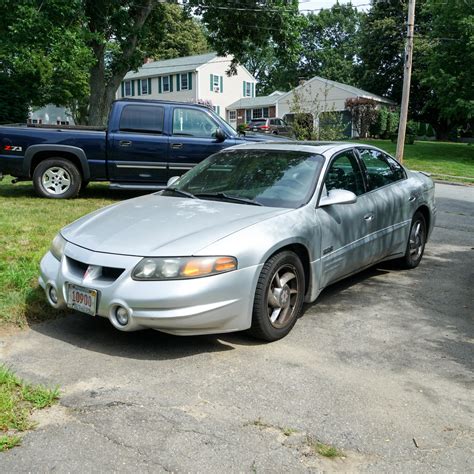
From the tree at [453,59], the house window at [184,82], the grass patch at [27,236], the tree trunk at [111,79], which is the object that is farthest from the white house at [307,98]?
the grass patch at [27,236]

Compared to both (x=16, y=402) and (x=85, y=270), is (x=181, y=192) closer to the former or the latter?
(x=85, y=270)

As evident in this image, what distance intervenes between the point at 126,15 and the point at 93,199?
1144cm

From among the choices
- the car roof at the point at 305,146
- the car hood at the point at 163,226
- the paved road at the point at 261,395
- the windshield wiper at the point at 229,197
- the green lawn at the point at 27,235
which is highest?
the car roof at the point at 305,146

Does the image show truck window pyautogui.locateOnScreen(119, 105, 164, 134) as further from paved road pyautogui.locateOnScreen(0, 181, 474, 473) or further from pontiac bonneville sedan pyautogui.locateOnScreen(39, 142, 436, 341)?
paved road pyautogui.locateOnScreen(0, 181, 474, 473)

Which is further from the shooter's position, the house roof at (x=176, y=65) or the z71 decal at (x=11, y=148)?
the house roof at (x=176, y=65)

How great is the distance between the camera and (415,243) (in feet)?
21.8

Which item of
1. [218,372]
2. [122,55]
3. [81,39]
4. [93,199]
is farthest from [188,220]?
[122,55]

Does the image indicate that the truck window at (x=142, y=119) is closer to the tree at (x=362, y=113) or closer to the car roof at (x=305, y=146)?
the car roof at (x=305, y=146)

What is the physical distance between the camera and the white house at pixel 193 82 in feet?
161

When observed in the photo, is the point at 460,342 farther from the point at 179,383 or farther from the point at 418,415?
the point at 179,383

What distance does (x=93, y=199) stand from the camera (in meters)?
10.3

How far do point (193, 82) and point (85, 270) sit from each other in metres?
46.8

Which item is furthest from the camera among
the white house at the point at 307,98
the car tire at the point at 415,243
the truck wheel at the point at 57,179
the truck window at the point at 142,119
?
the white house at the point at 307,98

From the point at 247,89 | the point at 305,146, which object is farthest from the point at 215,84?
the point at 305,146
